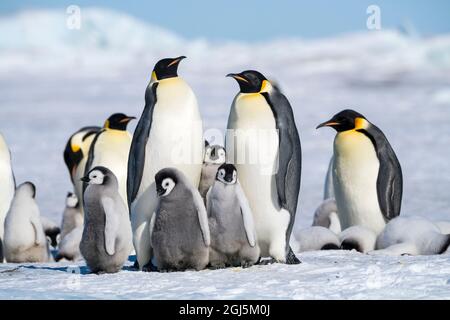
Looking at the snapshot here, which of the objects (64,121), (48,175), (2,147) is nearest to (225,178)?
(2,147)

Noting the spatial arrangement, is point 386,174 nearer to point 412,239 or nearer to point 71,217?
point 412,239

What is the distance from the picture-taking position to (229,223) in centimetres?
462

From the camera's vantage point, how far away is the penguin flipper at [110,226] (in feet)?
15.2

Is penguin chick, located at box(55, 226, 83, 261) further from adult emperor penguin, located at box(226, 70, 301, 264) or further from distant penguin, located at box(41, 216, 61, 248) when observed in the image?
adult emperor penguin, located at box(226, 70, 301, 264)

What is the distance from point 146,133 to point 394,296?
6.29 ft

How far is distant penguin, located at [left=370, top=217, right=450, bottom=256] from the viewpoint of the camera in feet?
20.0

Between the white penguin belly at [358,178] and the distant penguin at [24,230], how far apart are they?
240 centimetres

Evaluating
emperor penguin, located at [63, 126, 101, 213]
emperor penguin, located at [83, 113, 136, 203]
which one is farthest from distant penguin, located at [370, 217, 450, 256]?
emperor penguin, located at [63, 126, 101, 213]

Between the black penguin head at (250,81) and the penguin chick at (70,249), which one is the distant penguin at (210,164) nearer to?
the black penguin head at (250,81)

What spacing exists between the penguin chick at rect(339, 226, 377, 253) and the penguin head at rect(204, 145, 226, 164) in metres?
1.63

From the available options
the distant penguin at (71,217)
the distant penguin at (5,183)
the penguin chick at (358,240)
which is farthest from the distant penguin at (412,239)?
the distant penguin at (5,183)

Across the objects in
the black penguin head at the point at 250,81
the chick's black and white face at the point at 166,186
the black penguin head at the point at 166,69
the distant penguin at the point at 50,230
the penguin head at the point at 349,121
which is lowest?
the distant penguin at the point at 50,230

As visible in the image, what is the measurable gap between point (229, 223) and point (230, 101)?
78.7 ft
